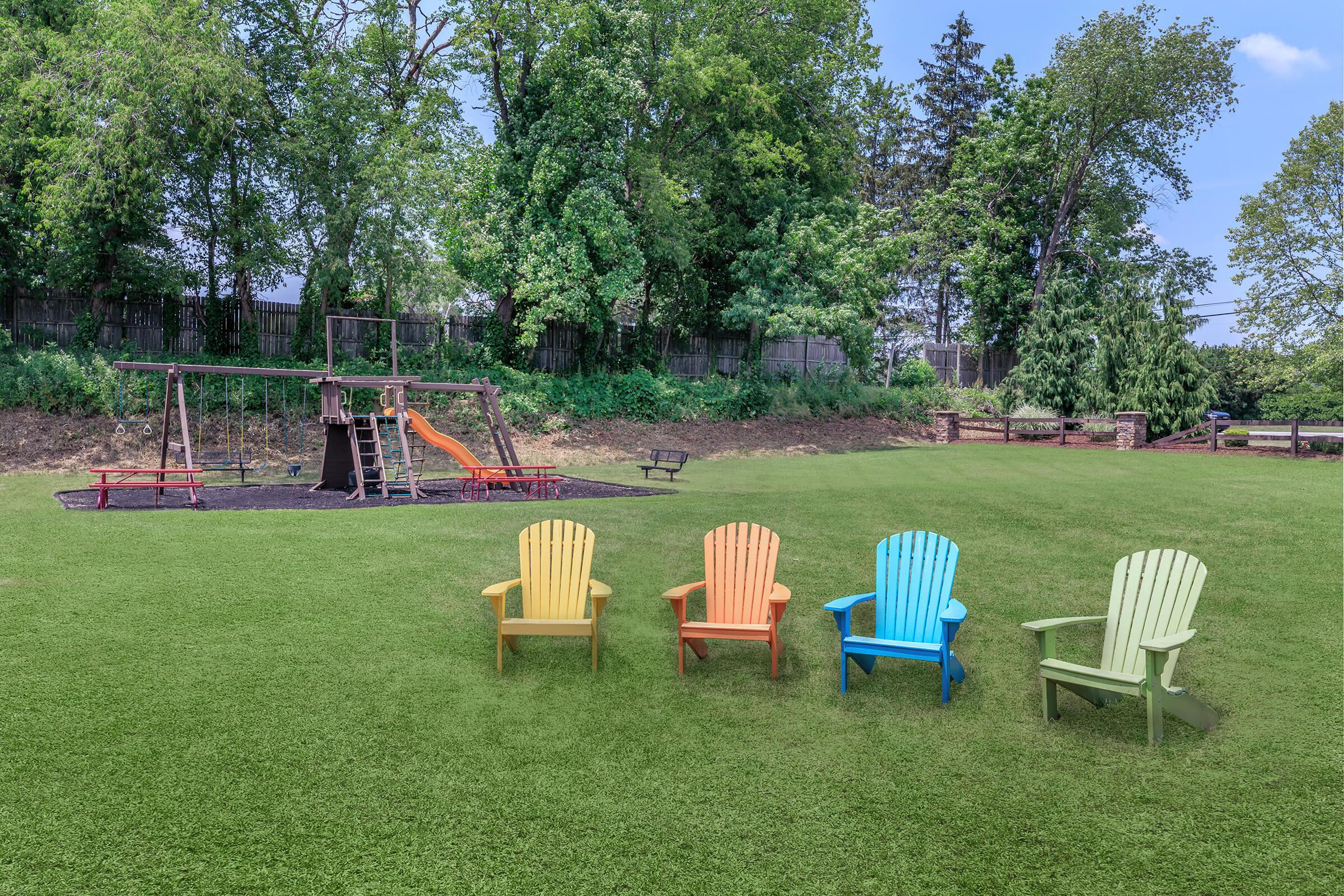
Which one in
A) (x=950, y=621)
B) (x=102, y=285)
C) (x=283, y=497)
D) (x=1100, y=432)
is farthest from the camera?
(x=1100, y=432)

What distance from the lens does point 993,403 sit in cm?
2862

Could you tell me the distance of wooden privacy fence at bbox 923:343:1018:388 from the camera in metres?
31.6

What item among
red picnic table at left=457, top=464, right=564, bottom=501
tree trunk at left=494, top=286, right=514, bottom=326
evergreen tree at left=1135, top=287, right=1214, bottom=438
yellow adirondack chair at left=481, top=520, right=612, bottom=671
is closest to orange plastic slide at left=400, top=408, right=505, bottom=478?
red picnic table at left=457, top=464, right=564, bottom=501

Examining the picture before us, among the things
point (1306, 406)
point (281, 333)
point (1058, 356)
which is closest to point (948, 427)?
point (1058, 356)

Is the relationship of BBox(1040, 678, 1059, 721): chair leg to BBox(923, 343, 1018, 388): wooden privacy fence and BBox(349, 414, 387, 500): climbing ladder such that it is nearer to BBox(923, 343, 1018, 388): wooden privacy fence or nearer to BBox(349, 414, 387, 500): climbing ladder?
BBox(349, 414, 387, 500): climbing ladder

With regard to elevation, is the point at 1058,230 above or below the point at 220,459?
above

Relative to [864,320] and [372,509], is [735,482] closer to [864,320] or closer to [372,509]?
[372,509]

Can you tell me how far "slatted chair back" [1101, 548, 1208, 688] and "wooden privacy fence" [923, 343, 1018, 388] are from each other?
27087 millimetres

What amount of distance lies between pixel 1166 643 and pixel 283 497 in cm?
1193

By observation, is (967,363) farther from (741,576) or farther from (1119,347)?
(741,576)

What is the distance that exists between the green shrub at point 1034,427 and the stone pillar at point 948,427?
143 cm

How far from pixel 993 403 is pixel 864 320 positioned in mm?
6295

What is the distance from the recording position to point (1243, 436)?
20.4 meters

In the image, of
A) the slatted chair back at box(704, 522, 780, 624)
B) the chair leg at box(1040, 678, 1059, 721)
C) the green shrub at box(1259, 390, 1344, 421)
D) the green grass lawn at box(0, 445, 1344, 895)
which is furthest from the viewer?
the green shrub at box(1259, 390, 1344, 421)
